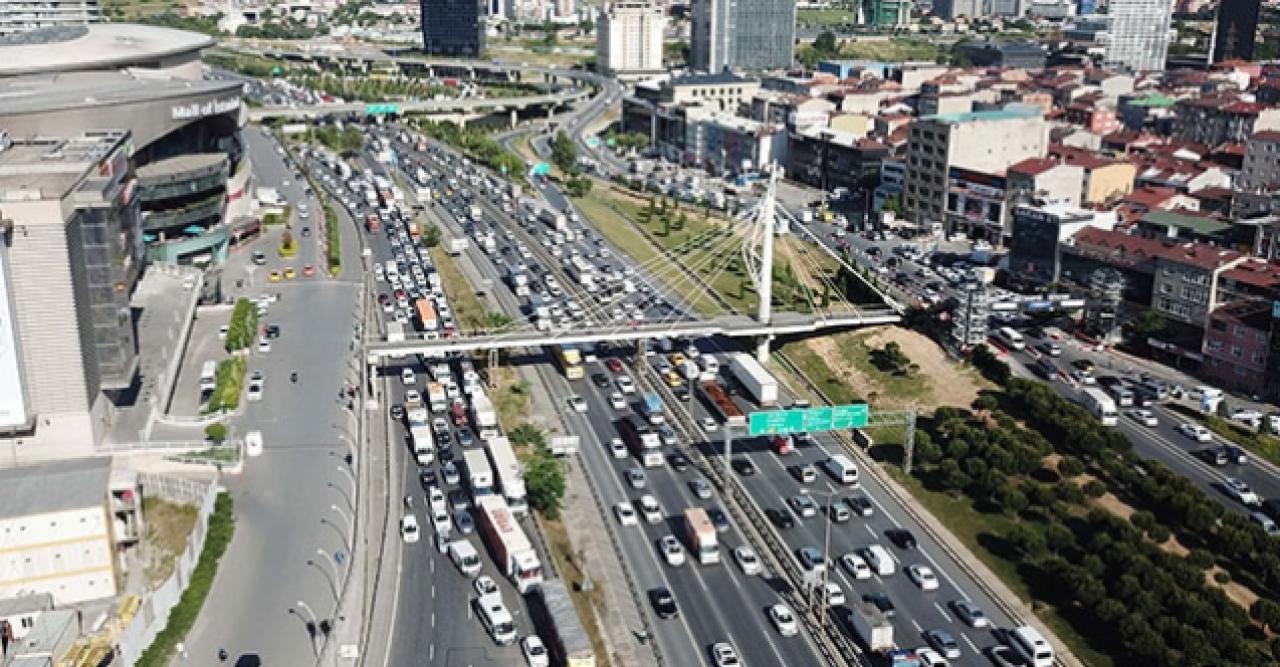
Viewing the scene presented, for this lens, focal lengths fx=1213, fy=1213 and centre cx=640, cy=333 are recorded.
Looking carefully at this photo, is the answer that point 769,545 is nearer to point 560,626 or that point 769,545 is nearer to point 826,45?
point 560,626

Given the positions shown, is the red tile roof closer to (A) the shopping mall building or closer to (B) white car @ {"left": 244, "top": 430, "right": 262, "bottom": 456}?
(A) the shopping mall building

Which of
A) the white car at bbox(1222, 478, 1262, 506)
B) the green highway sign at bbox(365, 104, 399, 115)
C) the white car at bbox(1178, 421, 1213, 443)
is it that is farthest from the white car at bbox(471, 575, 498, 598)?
the green highway sign at bbox(365, 104, 399, 115)

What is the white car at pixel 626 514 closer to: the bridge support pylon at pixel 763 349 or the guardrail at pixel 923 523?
the guardrail at pixel 923 523

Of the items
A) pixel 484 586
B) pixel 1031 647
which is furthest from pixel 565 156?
pixel 1031 647

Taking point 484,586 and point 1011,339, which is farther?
point 1011,339

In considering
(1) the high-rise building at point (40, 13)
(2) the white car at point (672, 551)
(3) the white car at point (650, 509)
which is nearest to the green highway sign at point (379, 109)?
(1) the high-rise building at point (40, 13)
